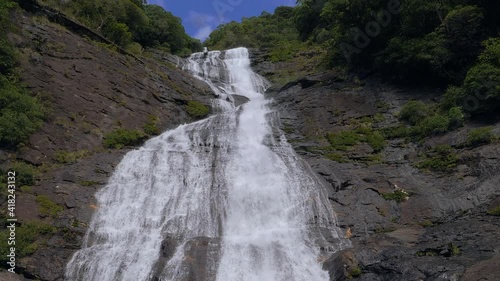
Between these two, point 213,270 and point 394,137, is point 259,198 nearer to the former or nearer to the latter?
point 213,270

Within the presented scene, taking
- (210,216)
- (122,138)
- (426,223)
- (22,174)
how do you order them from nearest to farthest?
(426,223) < (210,216) < (22,174) < (122,138)

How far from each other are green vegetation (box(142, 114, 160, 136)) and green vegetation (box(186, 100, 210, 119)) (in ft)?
8.23

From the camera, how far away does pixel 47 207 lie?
14320 millimetres

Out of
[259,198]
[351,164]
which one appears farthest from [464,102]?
[259,198]

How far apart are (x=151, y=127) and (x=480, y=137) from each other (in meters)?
14.2

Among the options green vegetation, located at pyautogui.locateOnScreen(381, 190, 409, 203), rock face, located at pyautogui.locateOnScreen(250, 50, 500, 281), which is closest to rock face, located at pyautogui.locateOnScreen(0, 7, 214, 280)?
rock face, located at pyautogui.locateOnScreen(250, 50, 500, 281)

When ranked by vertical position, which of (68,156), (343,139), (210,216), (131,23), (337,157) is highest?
(131,23)

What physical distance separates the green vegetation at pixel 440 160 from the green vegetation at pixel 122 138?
12.0m

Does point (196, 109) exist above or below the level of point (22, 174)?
above

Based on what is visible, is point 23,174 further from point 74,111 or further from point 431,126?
point 431,126

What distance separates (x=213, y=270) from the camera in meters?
12.3

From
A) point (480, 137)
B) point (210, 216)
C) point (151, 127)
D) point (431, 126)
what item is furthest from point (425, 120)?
point (151, 127)

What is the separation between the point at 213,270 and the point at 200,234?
186cm

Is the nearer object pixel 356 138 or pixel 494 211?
pixel 494 211
